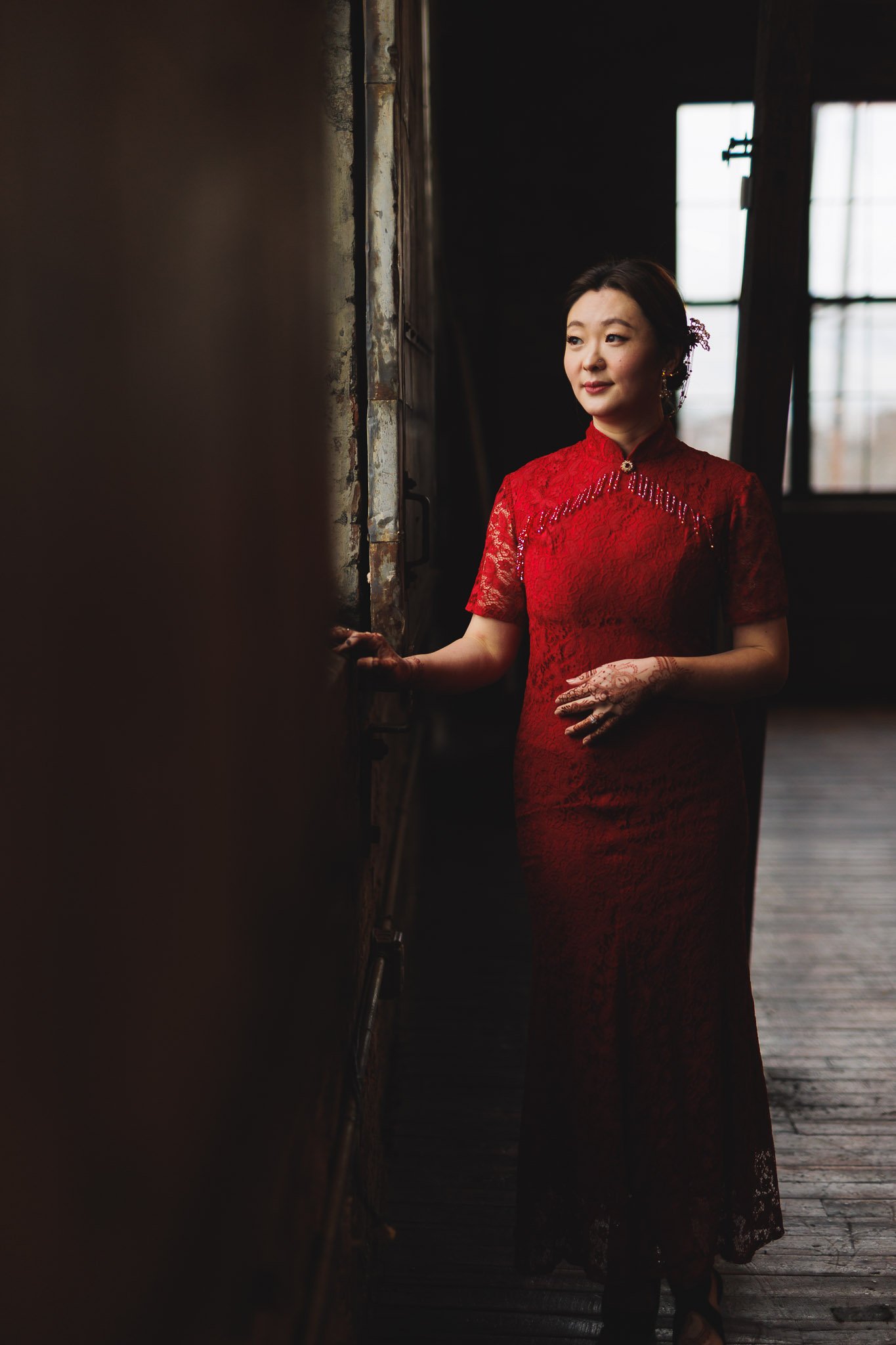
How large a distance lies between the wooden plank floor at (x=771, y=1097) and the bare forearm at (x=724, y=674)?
109 cm

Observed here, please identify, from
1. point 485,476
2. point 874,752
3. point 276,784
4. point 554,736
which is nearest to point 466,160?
point 485,476

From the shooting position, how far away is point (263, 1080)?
0.76m

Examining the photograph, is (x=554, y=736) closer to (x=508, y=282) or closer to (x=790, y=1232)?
(x=790, y=1232)

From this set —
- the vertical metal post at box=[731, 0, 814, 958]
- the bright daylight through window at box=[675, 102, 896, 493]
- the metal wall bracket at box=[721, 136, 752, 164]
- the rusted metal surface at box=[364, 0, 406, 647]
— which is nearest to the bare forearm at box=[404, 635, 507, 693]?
the rusted metal surface at box=[364, 0, 406, 647]

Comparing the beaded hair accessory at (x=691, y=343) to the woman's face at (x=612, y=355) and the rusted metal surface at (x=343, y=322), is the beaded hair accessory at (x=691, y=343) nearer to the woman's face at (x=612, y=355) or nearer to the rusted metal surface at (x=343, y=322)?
the woman's face at (x=612, y=355)

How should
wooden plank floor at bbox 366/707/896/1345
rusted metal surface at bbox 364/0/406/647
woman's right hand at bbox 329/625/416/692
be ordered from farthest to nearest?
rusted metal surface at bbox 364/0/406/647
wooden plank floor at bbox 366/707/896/1345
woman's right hand at bbox 329/625/416/692

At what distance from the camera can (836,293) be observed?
7.42 m

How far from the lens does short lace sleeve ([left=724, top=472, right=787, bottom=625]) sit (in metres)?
1.71

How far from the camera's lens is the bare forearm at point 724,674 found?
167cm

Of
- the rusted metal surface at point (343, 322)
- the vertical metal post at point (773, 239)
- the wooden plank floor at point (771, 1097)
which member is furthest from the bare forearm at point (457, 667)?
the wooden plank floor at point (771, 1097)

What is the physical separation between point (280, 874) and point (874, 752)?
5.85 metres

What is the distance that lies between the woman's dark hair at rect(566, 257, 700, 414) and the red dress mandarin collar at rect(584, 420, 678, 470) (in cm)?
9

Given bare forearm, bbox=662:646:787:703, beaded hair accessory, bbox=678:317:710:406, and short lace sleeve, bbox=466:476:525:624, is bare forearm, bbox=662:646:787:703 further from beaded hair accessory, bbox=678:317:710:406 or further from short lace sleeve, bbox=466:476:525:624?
beaded hair accessory, bbox=678:317:710:406

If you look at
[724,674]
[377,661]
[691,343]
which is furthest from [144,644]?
[691,343]
